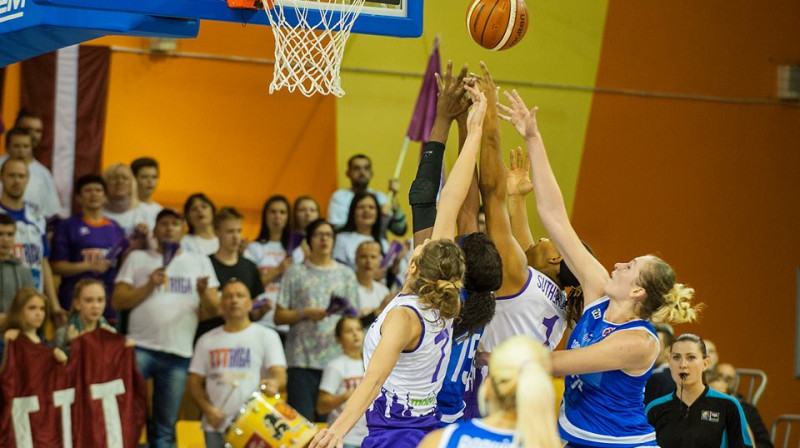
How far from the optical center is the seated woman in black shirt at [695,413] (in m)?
7.24

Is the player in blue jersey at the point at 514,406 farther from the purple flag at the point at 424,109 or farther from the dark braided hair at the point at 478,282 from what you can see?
the purple flag at the point at 424,109

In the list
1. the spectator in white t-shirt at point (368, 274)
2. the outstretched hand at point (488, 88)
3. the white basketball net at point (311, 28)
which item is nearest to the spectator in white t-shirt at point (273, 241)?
the spectator in white t-shirt at point (368, 274)

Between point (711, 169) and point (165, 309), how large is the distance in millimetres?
8122

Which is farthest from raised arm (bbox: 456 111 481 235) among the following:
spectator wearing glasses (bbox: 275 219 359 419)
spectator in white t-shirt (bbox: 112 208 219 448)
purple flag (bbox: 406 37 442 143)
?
purple flag (bbox: 406 37 442 143)

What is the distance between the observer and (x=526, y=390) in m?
3.30

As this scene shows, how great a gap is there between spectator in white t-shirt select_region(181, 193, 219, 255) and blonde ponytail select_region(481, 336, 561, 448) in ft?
20.3

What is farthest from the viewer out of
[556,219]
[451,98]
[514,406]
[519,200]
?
[519,200]

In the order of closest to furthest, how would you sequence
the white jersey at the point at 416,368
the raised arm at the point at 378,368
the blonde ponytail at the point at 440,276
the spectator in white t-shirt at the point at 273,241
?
the raised arm at the point at 378,368 < the blonde ponytail at the point at 440,276 < the white jersey at the point at 416,368 < the spectator in white t-shirt at the point at 273,241

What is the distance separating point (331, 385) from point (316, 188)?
4005 mm

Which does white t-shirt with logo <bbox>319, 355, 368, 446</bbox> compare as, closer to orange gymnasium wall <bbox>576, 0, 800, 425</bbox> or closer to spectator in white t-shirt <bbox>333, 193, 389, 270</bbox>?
spectator in white t-shirt <bbox>333, 193, 389, 270</bbox>

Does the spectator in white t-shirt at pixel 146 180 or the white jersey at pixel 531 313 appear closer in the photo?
the white jersey at pixel 531 313

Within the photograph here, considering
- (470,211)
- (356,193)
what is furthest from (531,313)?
(356,193)

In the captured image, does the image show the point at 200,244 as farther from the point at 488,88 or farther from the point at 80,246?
the point at 488,88

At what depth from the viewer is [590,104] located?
13.5m
